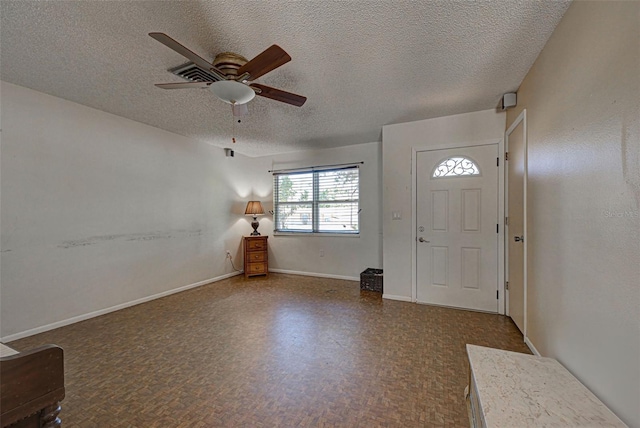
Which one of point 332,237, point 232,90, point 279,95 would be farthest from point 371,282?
point 232,90

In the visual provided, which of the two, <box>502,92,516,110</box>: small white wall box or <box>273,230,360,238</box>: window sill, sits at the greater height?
<box>502,92,516,110</box>: small white wall box

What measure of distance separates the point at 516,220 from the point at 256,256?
13.6 ft

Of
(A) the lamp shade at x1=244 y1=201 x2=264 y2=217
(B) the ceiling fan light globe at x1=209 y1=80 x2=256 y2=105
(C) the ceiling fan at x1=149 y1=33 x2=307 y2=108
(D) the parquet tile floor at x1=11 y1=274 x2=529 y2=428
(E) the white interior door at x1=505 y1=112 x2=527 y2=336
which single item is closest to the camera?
(D) the parquet tile floor at x1=11 y1=274 x2=529 y2=428

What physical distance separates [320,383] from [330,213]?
332 centimetres

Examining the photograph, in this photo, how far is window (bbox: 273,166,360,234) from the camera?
475cm

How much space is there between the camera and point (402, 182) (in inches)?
141

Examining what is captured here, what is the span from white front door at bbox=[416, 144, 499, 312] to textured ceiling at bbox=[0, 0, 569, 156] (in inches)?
26.4

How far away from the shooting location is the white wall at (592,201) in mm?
1054

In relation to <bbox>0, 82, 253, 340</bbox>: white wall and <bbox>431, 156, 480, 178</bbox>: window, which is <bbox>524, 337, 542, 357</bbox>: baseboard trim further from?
<bbox>0, 82, 253, 340</bbox>: white wall

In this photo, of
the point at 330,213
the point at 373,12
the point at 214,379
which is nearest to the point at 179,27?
the point at 373,12

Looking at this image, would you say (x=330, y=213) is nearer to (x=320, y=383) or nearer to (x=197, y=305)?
(x=197, y=305)

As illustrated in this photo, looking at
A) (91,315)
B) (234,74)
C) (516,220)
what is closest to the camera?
(234,74)

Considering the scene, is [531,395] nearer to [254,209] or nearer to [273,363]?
[273,363]

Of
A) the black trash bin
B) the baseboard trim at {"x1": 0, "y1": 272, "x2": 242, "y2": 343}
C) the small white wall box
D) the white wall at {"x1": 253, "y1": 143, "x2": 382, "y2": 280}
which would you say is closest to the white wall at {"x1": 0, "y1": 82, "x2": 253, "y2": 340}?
the baseboard trim at {"x1": 0, "y1": 272, "x2": 242, "y2": 343}
